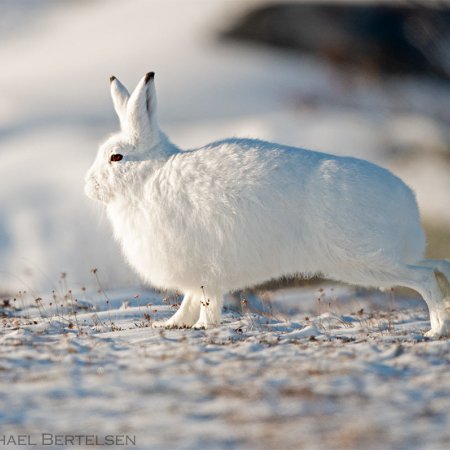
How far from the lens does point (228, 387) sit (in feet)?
13.5

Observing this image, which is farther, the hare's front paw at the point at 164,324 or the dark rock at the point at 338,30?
the dark rock at the point at 338,30

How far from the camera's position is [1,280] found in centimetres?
1380

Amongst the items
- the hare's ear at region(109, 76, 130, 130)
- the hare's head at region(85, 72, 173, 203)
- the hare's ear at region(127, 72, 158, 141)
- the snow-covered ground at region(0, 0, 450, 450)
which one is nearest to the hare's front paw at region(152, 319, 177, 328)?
the snow-covered ground at region(0, 0, 450, 450)

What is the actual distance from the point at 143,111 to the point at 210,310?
1389mm

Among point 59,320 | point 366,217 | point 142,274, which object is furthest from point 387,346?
point 59,320

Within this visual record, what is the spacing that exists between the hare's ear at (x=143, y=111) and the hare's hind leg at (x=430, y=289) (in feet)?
6.27

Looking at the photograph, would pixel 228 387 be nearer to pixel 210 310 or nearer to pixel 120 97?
pixel 210 310

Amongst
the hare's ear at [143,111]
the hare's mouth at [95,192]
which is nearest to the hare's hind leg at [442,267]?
the hare's ear at [143,111]

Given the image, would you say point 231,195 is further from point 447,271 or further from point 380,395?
point 380,395

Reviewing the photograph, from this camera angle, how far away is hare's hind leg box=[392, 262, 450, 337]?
5.52 meters

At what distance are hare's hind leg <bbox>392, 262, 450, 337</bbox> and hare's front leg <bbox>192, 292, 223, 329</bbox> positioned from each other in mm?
1149

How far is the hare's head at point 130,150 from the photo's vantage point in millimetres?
5988

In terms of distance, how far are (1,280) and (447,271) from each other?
31.0 ft

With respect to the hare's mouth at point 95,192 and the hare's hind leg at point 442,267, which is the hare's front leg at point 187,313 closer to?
the hare's mouth at point 95,192
